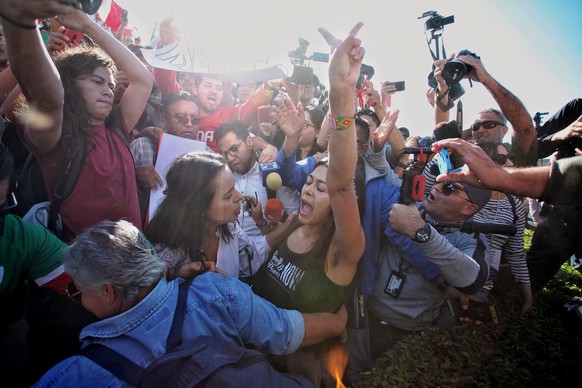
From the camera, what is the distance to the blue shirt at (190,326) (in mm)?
1146

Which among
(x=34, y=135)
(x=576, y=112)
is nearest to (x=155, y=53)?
(x=34, y=135)

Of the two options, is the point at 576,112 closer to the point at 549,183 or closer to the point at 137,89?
the point at 549,183

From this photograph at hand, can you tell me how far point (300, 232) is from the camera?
240 cm

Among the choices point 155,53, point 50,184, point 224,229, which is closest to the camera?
point 50,184

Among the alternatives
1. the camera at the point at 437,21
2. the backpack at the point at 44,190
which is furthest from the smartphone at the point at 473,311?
the camera at the point at 437,21

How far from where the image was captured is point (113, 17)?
5.07 meters

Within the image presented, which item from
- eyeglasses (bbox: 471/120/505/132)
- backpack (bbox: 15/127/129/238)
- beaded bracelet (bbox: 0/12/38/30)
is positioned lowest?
backpack (bbox: 15/127/129/238)

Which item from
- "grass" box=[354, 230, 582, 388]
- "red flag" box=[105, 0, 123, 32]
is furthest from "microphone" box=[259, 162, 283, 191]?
"red flag" box=[105, 0, 123, 32]

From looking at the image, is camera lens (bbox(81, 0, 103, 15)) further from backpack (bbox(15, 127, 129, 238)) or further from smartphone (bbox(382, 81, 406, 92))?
smartphone (bbox(382, 81, 406, 92))

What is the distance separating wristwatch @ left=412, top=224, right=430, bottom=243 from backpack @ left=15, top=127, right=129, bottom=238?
204 cm

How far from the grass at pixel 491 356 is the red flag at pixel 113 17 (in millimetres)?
5587

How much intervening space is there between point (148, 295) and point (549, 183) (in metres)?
2.31

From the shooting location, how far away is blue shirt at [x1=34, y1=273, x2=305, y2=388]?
115 cm

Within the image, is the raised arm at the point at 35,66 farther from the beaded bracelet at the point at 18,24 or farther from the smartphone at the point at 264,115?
the smartphone at the point at 264,115
